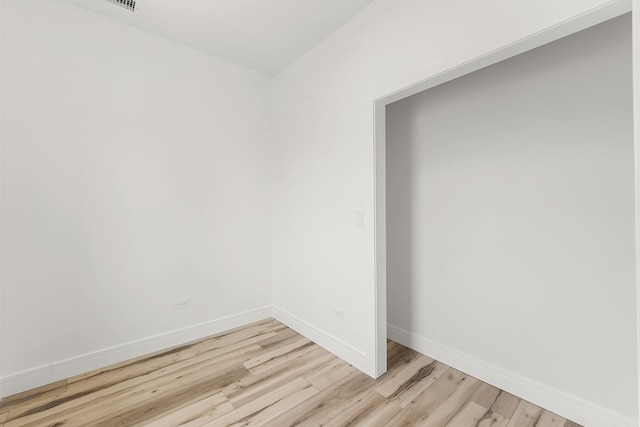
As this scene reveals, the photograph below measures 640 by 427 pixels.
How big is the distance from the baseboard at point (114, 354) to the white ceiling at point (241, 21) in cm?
282

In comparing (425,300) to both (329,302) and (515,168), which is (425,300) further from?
(515,168)

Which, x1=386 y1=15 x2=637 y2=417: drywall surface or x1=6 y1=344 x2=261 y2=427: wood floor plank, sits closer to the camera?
x1=386 y1=15 x2=637 y2=417: drywall surface

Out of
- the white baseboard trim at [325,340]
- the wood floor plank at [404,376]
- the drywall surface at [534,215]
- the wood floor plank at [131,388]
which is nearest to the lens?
the drywall surface at [534,215]

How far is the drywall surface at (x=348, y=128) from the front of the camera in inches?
61.8

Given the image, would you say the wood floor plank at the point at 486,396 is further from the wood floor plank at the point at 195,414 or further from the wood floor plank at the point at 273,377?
the wood floor plank at the point at 195,414

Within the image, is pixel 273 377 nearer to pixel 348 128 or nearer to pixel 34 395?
pixel 34 395

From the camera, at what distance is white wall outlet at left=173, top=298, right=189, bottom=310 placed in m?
2.67

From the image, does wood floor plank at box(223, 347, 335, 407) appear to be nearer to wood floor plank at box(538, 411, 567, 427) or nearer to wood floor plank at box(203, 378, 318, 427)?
wood floor plank at box(203, 378, 318, 427)

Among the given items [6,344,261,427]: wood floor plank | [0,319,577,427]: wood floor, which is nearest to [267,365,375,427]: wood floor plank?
[0,319,577,427]: wood floor

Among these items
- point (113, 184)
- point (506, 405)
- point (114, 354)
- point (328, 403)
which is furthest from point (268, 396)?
point (113, 184)

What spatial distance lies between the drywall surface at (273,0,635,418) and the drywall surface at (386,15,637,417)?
199 mm

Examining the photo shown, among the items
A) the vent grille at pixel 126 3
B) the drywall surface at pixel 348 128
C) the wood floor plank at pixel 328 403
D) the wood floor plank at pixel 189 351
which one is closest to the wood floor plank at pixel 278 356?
the drywall surface at pixel 348 128

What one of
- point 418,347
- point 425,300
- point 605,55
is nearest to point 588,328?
point 425,300

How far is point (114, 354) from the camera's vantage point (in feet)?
7.69
